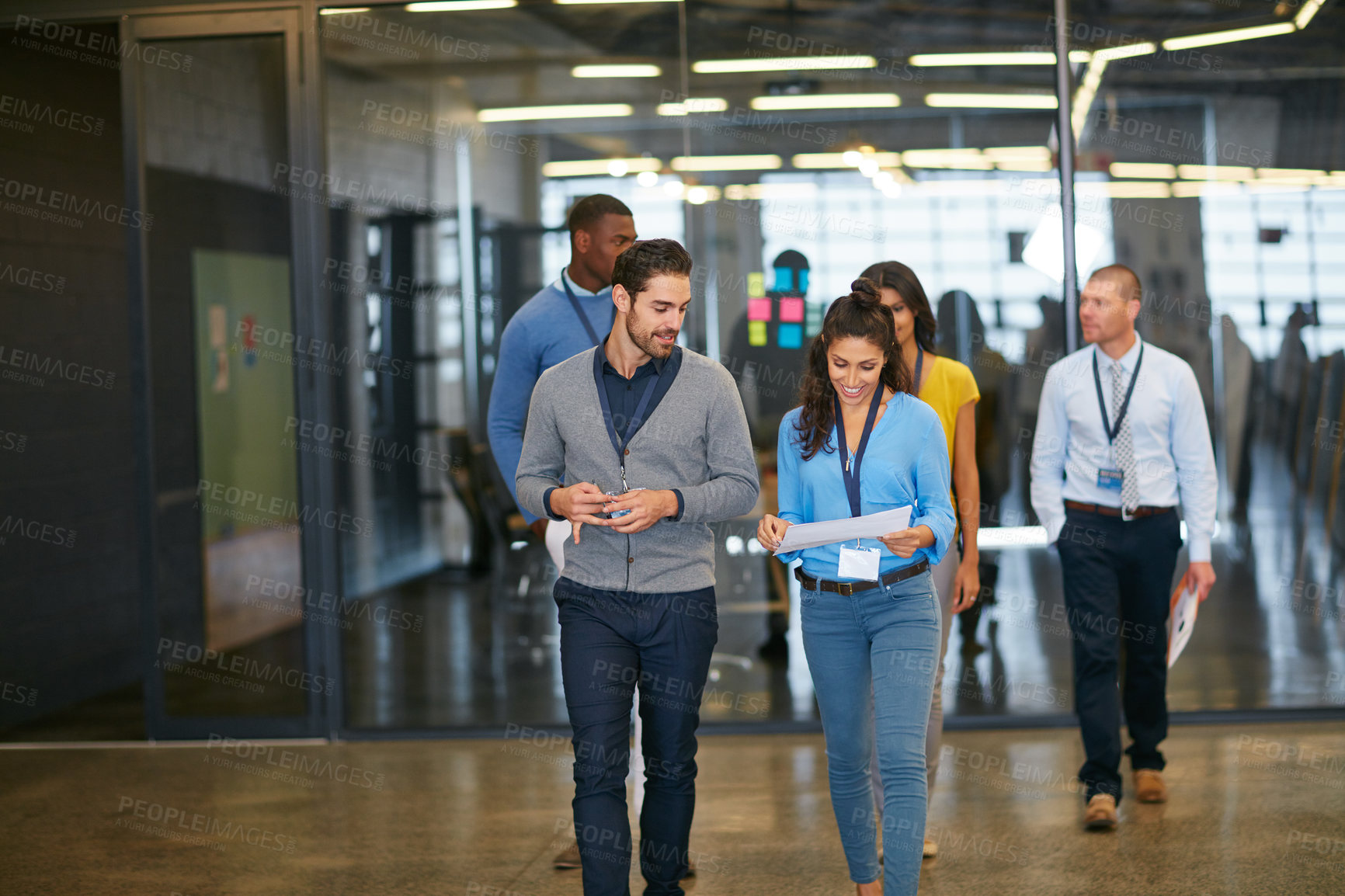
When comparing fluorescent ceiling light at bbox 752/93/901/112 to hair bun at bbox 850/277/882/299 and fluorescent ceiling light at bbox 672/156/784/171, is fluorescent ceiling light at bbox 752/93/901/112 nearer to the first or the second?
fluorescent ceiling light at bbox 672/156/784/171

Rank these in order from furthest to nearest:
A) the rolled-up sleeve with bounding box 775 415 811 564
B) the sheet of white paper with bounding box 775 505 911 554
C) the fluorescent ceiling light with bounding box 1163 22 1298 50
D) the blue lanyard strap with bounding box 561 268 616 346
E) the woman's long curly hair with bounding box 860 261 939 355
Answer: the fluorescent ceiling light with bounding box 1163 22 1298 50 < the blue lanyard strap with bounding box 561 268 616 346 < the woman's long curly hair with bounding box 860 261 939 355 < the rolled-up sleeve with bounding box 775 415 811 564 < the sheet of white paper with bounding box 775 505 911 554

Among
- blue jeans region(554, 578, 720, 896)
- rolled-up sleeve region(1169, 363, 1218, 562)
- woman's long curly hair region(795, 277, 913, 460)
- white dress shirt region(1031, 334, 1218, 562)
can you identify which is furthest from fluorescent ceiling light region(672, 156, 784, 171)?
blue jeans region(554, 578, 720, 896)

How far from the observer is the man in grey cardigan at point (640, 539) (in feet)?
8.68

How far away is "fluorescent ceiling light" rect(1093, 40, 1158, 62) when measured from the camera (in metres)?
4.50

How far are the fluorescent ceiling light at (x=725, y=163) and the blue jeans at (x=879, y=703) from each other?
2338mm

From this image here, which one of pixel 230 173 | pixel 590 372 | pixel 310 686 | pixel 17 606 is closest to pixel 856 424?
pixel 590 372

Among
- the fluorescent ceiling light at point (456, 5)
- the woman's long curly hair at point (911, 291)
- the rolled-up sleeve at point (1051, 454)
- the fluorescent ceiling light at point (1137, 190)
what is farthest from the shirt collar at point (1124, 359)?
the fluorescent ceiling light at point (456, 5)

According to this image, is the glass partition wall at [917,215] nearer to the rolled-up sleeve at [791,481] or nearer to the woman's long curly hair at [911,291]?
the woman's long curly hair at [911,291]

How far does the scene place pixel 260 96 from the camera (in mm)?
4676

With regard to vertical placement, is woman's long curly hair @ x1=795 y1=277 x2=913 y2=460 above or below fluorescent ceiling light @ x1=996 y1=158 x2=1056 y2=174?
below

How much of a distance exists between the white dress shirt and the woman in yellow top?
413mm

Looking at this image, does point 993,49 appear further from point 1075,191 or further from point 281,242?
point 281,242

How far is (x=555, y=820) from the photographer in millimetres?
3764

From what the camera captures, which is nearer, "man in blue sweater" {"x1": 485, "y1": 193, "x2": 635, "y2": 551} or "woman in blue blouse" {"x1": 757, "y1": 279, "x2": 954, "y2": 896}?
"woman in blue blouse" {"x1": 757, "y1": 279, "x2": 954, "y2": 896}
